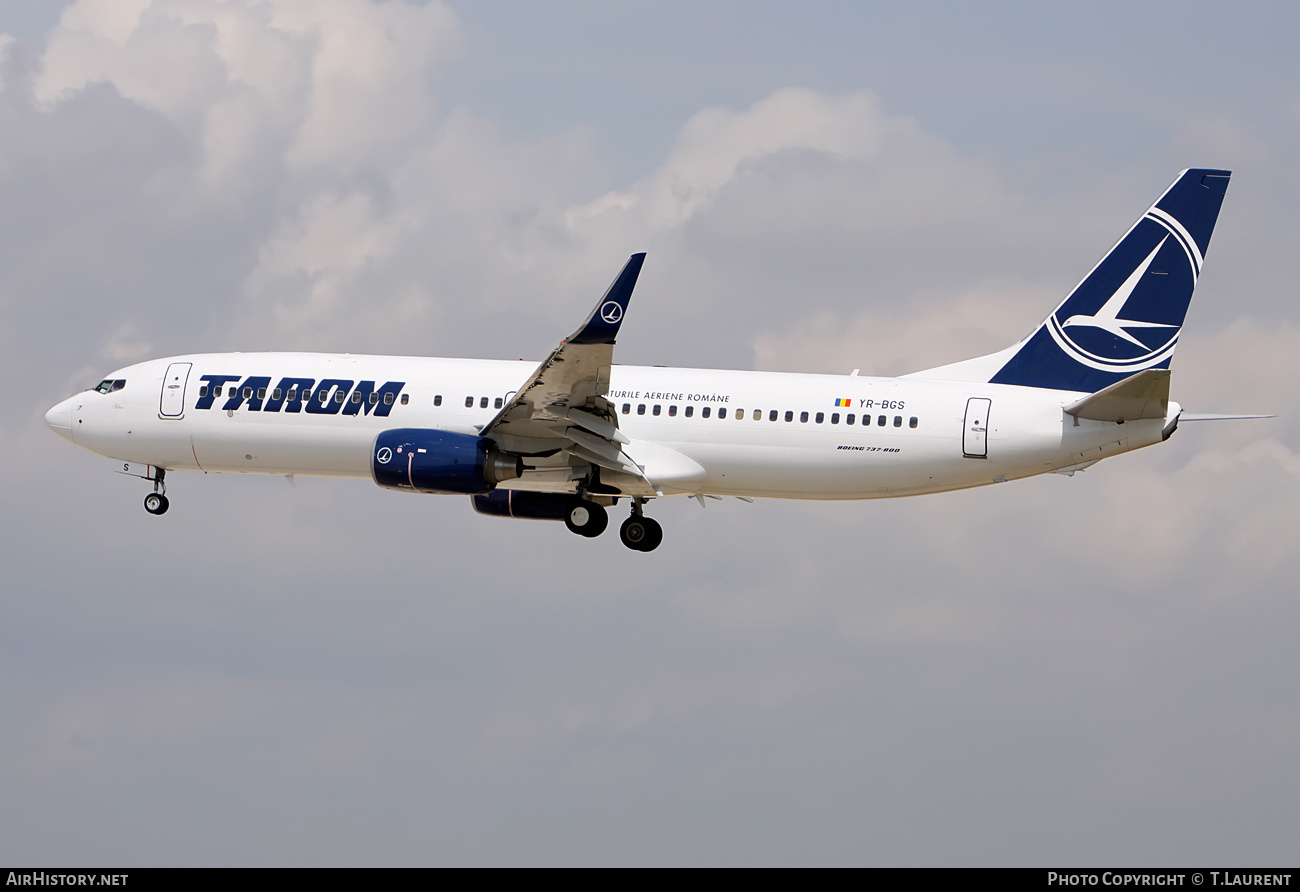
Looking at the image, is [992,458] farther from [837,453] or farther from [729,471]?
[729,471]

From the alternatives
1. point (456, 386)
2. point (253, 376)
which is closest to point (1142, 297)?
point (456, 386)

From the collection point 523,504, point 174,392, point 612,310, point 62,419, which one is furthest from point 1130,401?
point 62,419

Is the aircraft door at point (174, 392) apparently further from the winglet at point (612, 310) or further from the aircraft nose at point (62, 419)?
the winglet at point (612, 310)

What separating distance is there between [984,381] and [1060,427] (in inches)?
140

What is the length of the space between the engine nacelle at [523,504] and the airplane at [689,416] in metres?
0.07

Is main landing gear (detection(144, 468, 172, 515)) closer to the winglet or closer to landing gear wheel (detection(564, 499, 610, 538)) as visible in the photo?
landing gear wheel (detection(564, 499, 610, 538))

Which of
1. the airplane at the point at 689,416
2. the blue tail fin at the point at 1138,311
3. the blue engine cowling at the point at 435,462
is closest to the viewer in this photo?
the airplane at the point at 689,416

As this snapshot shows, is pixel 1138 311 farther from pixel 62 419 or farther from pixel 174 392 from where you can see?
pixel 62 419

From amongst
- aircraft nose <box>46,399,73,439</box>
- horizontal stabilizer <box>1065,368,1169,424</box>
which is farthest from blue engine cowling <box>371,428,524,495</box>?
horizontal stabilizer <box>1065,368,1169,424</box>

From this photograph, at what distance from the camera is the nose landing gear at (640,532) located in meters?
45.0

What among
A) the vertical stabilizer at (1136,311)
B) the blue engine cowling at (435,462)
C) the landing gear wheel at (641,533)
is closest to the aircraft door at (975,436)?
the vertical stabilizer at (1136,311)

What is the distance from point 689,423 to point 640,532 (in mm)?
4532

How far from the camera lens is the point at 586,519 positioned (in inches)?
1748

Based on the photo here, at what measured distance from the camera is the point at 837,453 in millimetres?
40969
